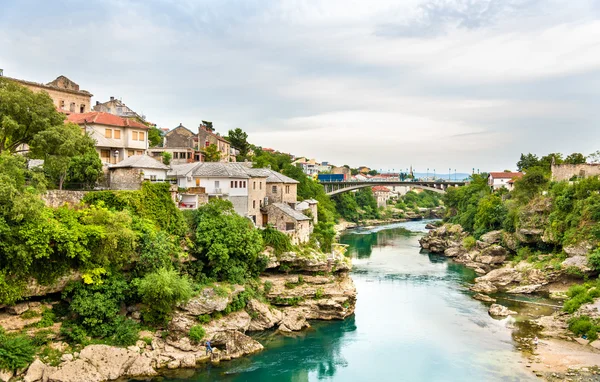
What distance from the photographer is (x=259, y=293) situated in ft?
100

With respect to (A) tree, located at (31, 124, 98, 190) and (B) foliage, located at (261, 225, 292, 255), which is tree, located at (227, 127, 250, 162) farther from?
(A) tree, located at (31, 124, 98, 190)

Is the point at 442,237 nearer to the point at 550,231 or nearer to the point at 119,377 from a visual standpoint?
the point at 550,231

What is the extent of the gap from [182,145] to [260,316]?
3055 centimetres

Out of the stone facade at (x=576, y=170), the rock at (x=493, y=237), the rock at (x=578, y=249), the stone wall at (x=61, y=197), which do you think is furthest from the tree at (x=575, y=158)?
the stone wall at (x=61, y=197)

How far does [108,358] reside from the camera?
22.8 m

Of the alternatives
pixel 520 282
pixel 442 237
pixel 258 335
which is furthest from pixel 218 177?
pixel 442 237

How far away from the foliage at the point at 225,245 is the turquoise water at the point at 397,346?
426cm

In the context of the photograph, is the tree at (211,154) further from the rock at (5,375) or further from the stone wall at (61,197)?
the rock at (5,375)

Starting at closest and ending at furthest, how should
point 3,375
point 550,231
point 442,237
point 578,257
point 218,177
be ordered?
1. point 3,375
2. point 218,177
3. point 578,257
4. point 550,231
5. point 442,237

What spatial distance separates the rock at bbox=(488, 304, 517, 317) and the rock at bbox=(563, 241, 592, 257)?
1039 centimetres

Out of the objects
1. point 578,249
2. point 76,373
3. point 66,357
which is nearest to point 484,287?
point 578,249

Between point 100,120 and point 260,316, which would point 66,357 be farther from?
point 100,120

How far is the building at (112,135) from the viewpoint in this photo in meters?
37.2

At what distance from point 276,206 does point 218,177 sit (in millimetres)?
4732
